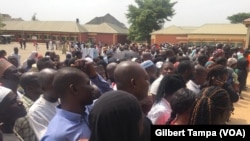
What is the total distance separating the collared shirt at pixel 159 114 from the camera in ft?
9.89

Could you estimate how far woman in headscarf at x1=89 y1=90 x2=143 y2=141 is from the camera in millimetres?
1686

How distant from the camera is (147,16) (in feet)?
160

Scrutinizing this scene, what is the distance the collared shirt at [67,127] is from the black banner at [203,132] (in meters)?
0.51

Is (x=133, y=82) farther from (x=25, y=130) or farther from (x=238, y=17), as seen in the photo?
(x=238, y=17)

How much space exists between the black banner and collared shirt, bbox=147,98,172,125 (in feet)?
2.78

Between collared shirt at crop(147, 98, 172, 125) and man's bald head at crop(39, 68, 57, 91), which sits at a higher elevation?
man's bald head at crop(39, 68, 57, 91)

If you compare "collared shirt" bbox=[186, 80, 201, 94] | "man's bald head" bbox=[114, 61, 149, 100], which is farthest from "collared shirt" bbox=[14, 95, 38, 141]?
"collared shirt" bbox=[186, 80, 201, 94]

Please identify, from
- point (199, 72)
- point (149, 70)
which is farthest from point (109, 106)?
point (149, 70)

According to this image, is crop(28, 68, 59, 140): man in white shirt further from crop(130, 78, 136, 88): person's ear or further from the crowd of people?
crop(130, 78, 136, 88): person's ear

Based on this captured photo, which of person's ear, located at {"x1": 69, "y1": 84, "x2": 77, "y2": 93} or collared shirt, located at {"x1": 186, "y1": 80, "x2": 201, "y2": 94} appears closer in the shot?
person's ear, located at {"x1": 69, "y1": 84, "x2": 77, "y2": 93}

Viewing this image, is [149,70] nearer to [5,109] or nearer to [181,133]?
[5,109]

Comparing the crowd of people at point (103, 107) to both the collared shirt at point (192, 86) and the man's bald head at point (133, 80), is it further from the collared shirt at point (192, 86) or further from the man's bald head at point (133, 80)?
the collared shirt at point (192, 86)

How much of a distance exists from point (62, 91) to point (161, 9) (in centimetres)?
4916

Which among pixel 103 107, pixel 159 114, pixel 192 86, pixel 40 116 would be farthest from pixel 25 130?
pixel 192 86
